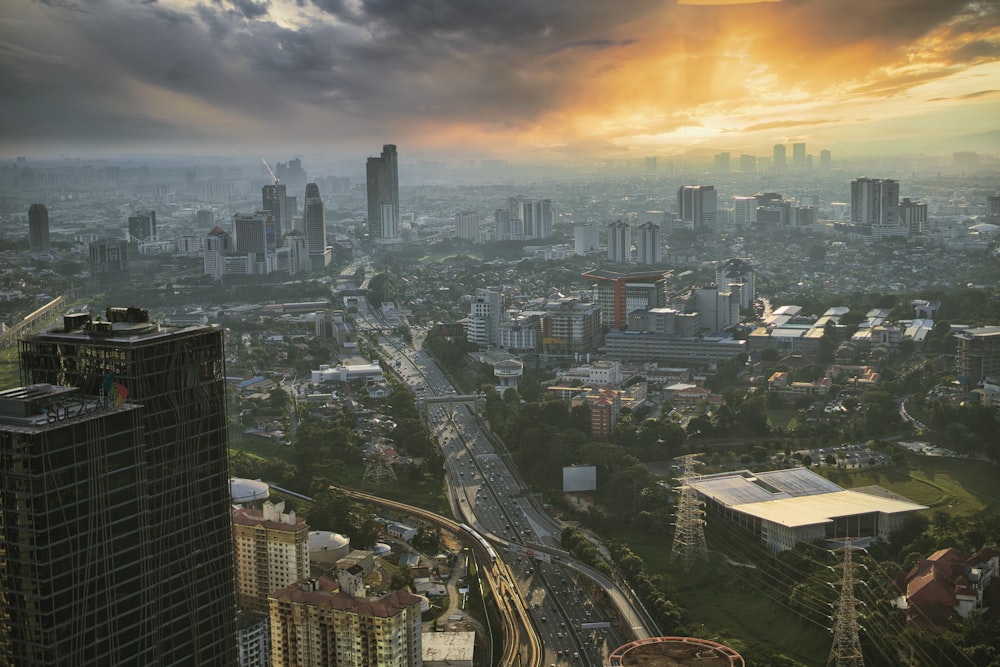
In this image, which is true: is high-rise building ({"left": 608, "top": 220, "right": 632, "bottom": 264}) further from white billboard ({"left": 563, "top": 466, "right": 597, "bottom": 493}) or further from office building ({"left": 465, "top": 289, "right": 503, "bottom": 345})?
white billboard ({"left": 563, "top": 466, "right": 597, "bottom": 493})

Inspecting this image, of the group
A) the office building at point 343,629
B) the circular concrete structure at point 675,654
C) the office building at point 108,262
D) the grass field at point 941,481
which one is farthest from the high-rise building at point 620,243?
the office building at point 343,629

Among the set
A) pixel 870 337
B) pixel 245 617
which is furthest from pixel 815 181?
pixel 245 617

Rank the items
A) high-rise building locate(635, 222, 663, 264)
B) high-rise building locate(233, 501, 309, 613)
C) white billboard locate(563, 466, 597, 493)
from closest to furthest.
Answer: high-rise building locate(233, 501, 309, 613), white billboard locate(563, 466, 597, 493), high-rise building locate(635, 222, 663, 264)

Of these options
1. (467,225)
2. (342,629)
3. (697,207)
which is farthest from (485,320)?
(467,225)

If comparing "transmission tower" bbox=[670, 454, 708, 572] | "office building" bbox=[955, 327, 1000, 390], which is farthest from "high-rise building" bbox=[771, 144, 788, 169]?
"transmission tower" bbox=[670, 454, 708, 572]

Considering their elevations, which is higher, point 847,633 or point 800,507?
point 800,507

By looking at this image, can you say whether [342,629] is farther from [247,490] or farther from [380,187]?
[380,187]
